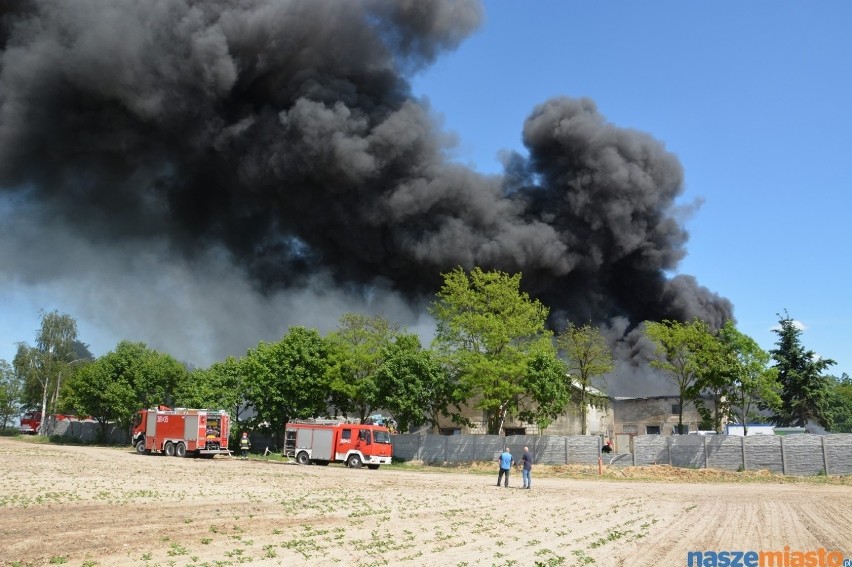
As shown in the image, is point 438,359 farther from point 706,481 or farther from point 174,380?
point 174,380

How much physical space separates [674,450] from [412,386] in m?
13.1

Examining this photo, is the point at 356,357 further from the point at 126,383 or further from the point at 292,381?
the point at 126,383

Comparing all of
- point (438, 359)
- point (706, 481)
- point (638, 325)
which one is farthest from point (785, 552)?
point (638, 325)

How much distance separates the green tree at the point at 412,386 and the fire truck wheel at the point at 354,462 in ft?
14.4

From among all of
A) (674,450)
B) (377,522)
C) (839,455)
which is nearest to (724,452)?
(674,450)

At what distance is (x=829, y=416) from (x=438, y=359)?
2860cm

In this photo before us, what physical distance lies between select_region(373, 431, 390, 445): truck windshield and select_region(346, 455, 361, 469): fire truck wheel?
3.95 feet

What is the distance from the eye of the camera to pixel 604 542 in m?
10.7

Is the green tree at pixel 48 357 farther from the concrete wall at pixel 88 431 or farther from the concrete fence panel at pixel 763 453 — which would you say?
the concrete fence panel at pixel 763 453

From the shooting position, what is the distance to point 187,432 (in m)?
35.4

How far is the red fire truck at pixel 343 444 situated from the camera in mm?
32219

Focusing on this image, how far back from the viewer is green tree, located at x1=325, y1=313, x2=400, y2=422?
3862 centimetres

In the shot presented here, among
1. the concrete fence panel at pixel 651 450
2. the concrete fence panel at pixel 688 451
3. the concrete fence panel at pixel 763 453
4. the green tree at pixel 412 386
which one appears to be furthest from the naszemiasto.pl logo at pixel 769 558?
the green tree at pixel 412 386

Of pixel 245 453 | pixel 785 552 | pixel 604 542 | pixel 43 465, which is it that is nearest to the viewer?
pixel 785 552
